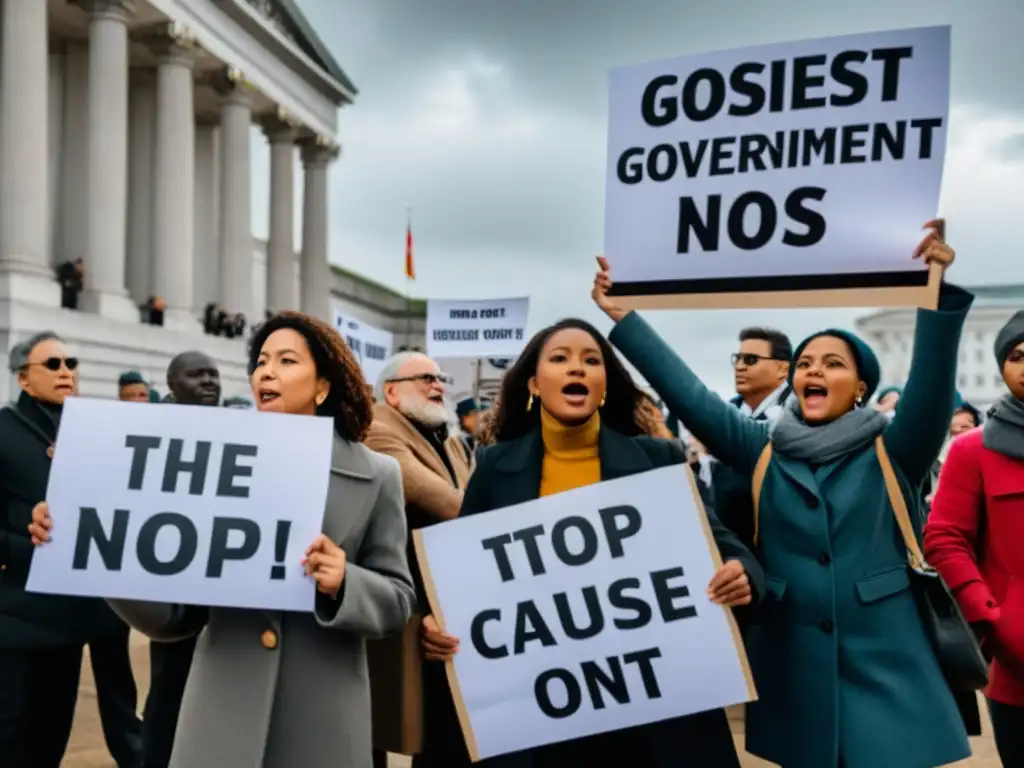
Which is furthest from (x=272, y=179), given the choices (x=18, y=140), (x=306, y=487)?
(x=306, y=487)

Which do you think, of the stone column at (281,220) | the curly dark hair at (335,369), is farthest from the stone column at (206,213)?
the curly dark hair at (335,369)

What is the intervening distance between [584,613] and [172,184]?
2868 centimetres

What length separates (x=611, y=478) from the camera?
3078mm

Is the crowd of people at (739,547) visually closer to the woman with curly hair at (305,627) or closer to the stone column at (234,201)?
the woman with curly hair at (305,627)

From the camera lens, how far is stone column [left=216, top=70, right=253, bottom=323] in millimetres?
32750

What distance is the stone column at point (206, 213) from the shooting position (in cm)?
3503

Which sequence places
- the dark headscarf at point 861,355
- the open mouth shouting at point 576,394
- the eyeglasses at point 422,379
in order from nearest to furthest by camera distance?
the open mouth shouting at point 576,394, the dark headscarf at point 861,355, the eyeglasses at point 422,379

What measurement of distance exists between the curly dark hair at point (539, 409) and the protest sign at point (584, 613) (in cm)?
50

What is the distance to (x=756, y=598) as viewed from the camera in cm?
289

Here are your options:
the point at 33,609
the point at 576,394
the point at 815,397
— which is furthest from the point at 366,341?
the point at 815,397

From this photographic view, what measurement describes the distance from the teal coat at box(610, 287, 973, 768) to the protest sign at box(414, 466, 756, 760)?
0.37 metres

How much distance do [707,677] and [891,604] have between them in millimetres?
630

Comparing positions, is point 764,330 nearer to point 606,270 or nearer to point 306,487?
point 606,270

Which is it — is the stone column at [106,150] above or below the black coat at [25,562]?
above
